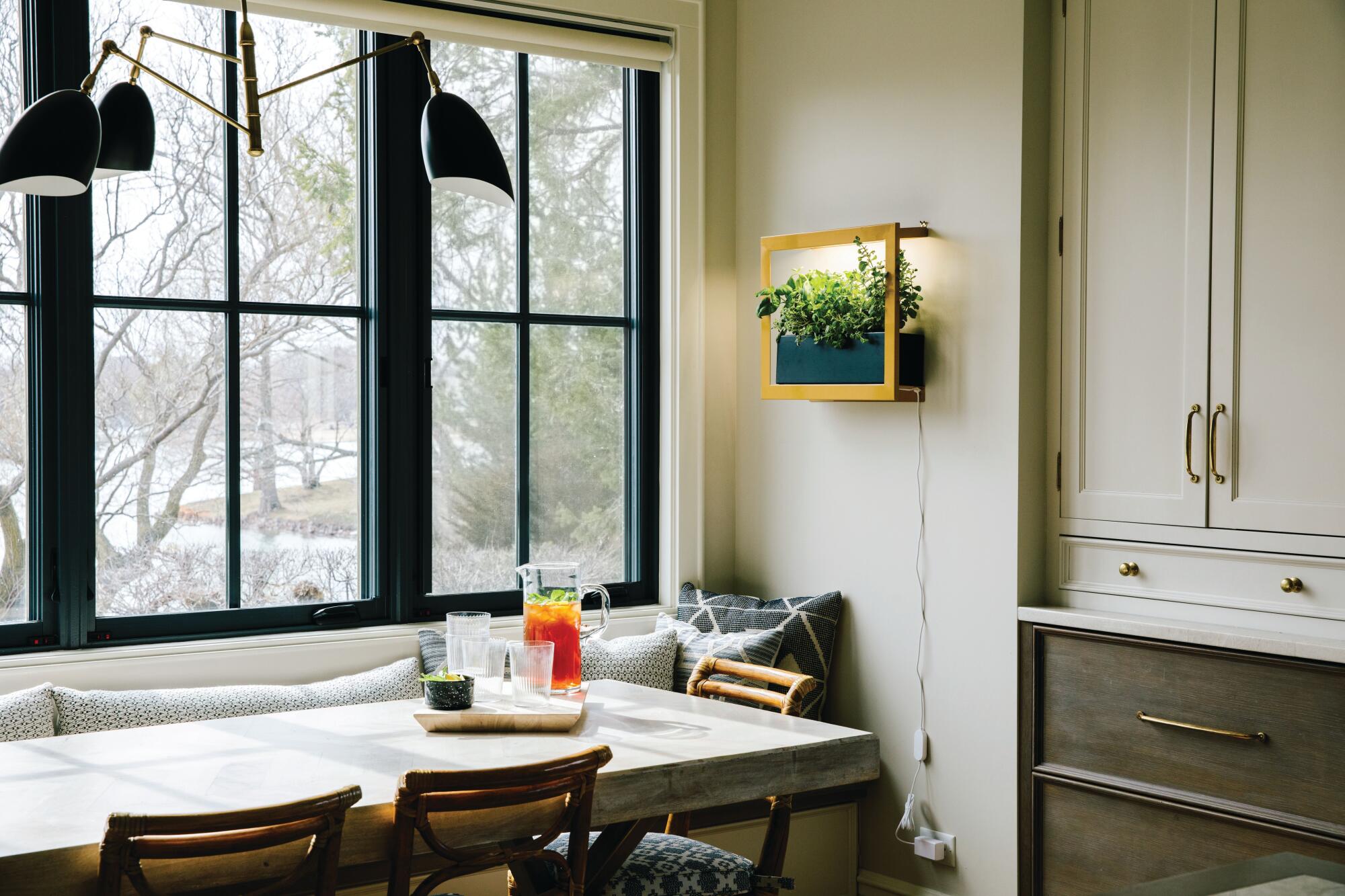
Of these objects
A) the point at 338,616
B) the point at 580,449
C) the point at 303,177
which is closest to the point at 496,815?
the point at 338,616

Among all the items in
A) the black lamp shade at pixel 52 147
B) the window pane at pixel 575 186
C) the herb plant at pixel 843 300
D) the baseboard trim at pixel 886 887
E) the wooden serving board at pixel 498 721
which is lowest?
the baseboard trim at pixel 886 887

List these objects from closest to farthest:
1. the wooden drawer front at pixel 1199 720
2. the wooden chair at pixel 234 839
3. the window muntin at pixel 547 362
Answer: the wooden chair at pixel 234 839, the wooden drawer front at pixel 1199 720, the window muntin at pixel 547 362

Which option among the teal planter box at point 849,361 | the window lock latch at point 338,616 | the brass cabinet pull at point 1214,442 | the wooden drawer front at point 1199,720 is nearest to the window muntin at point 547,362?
the window lock latch at point 338,616

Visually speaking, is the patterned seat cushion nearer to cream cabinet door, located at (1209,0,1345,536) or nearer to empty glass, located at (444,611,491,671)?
empty glass, located at (444,611,491,671)

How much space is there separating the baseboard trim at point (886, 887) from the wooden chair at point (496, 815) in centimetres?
155

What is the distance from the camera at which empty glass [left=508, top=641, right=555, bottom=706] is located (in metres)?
2.40

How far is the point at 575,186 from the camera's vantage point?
3730 millimetres

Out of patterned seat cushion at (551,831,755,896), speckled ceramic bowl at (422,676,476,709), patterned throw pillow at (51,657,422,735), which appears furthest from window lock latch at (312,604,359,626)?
patterned seat cushion at (551,831,755,896)

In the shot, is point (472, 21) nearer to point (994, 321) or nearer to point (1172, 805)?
point (994, 321)

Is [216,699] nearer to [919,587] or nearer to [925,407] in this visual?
[919,587]

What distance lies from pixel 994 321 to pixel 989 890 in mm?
1443

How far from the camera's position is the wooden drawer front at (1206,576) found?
2.57m

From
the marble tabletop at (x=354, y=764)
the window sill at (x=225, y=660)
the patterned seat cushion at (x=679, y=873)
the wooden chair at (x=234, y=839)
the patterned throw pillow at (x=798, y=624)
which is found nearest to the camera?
the wooden chair at (x=234, y=839)

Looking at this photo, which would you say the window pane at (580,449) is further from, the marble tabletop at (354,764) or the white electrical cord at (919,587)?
the marble tabletop at (354,764)
